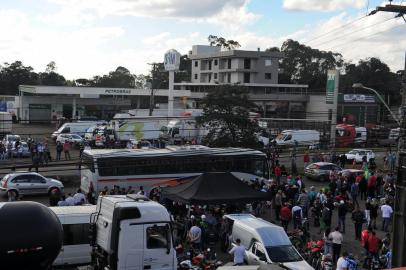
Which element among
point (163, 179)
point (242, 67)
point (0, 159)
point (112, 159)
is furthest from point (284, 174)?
point (242, 67)

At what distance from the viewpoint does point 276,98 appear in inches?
3322

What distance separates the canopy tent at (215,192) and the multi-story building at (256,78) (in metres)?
62.2

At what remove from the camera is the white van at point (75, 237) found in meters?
16.5

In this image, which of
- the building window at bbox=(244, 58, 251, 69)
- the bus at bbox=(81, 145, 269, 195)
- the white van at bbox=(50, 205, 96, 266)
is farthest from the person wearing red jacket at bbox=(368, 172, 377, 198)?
the building window at bbox=(244, 58, 251, 69)

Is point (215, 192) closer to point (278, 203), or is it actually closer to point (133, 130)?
point (278, 203)

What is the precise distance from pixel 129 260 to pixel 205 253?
3.55m

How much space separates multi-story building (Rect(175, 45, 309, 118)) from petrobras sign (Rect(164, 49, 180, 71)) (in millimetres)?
22630

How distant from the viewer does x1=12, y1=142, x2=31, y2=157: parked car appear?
39562 mm

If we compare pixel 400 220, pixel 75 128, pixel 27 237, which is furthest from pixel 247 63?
pixel 27 237

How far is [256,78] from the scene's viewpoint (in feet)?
313

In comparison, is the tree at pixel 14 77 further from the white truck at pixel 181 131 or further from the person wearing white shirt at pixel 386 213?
the person wearing white shirt at pixel 386 213

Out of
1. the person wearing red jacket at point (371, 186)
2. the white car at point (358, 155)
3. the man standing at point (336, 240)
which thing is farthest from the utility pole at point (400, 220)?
the white car at point (358, 155)

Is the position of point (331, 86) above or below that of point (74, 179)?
above

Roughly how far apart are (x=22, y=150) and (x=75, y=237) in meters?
Answer: 25.2
